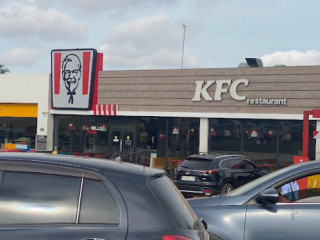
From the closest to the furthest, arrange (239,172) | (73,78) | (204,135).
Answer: (239,172) < (204,135) < (73,78)

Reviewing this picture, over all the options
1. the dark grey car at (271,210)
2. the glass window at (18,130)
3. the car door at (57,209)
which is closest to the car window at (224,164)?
the dark grey car at (271,210)

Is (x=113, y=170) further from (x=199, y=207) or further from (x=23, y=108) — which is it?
(x=23, y=108)

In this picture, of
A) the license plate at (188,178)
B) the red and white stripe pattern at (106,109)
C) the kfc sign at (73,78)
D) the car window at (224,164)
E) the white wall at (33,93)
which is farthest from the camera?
the white wall at (33,93)

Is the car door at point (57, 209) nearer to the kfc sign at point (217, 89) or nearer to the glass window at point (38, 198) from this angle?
the glass window at point (38, 198)

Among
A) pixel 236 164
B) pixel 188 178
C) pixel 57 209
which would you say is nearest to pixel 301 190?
pixel 57 209

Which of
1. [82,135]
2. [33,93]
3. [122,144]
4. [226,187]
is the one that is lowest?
[226,187]

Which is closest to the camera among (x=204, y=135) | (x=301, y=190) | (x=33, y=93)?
(x=301, y=190)

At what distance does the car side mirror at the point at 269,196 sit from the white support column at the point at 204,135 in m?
19.5

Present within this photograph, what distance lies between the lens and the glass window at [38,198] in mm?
3766

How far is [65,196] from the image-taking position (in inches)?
150

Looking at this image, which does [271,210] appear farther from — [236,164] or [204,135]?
[204,135]

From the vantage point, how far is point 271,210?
5852 millimetres

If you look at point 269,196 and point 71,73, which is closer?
point 269,196

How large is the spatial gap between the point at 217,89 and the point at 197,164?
896cm
